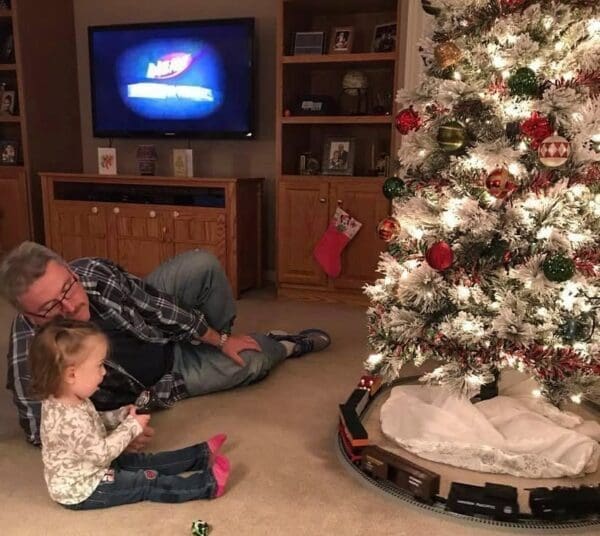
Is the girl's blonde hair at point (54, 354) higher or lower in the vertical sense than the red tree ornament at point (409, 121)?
lower

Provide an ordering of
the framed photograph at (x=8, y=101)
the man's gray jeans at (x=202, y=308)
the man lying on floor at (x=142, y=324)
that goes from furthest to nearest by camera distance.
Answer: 1. the framed photograph at (x=8, y=101)
2. the man's gray jeans at (x=202, y=308)
3. the man lying on floor at (x=142, y=324)

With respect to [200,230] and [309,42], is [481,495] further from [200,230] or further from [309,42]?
[309,42]

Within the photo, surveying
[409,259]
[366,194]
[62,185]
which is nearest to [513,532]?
[409,259]

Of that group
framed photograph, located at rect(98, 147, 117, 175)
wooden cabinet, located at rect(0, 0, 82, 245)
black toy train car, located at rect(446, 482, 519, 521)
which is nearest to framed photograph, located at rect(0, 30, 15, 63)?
wooden cabinet, located at rect(0, 0, 82, 245)

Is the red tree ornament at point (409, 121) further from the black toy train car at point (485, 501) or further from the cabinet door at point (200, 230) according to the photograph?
the cabinet door at point (200, 230)

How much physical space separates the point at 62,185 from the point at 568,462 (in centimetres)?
335

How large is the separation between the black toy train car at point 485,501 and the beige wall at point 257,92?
2614 millimetres

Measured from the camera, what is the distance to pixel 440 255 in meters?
1.61

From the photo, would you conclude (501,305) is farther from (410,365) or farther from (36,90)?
(36,90)

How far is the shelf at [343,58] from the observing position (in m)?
3.05

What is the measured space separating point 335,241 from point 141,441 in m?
1.83

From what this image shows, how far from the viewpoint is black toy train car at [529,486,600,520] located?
4.50 feet

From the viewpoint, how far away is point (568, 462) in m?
1.58

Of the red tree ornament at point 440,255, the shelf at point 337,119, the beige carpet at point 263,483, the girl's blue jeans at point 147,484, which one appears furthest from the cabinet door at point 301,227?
the girl's blue jeans at point 147,484
